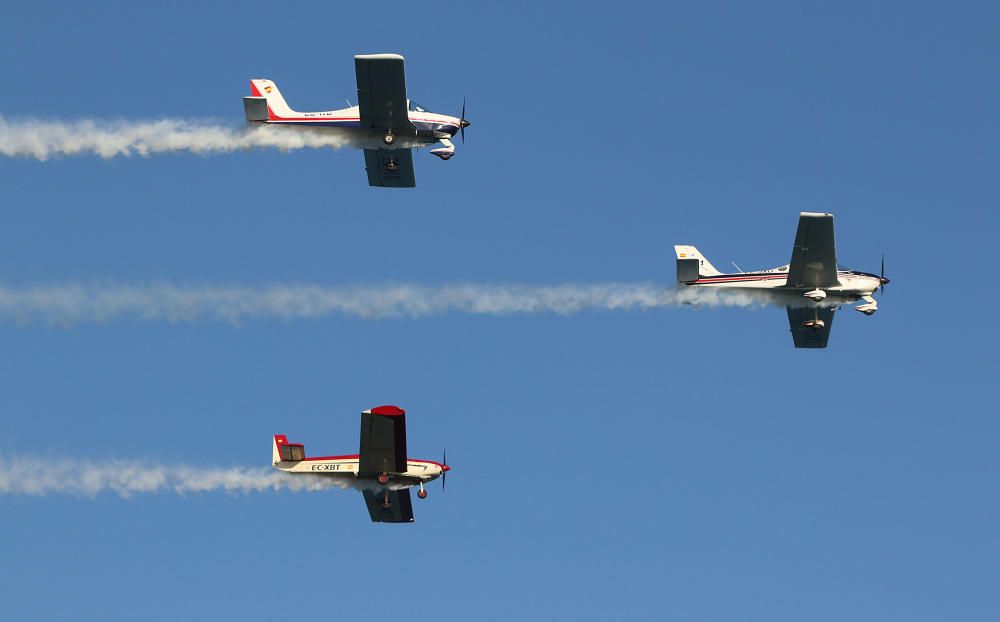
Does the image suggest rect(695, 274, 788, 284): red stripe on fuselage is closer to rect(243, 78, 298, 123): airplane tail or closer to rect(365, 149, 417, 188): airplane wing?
rect(365, 149, 417, 188): airplane wing

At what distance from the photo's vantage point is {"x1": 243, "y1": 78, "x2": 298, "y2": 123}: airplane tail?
1918 inches

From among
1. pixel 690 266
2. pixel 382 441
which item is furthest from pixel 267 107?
pixel 690 266

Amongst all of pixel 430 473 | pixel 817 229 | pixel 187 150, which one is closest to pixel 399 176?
pixel 187 150

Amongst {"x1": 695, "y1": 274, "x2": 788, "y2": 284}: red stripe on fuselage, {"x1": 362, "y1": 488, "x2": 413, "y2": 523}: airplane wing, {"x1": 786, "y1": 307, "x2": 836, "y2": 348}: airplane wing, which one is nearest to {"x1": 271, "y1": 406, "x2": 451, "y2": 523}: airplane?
{"x1": 362, "y1": 488, "x2": 413, "y2": 523}: airplane wing

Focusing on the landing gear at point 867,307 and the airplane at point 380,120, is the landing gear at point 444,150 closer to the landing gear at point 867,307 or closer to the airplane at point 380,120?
the airplane at point 380,120

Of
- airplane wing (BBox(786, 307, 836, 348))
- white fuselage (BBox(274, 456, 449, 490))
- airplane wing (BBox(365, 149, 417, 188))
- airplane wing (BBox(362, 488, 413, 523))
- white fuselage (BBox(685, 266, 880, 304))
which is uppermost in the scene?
airplane wing (BBox(365, 149, 417, 188))

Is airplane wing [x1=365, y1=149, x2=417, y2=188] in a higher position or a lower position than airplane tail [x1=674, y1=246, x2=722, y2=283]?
higher

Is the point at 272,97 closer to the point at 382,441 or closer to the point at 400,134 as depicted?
the point at 400,134

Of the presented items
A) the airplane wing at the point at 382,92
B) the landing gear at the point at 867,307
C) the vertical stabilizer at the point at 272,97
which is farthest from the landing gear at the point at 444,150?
the landing gear at the point at 867,307

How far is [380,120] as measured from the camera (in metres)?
47.0

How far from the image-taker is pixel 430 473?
46.8 metres

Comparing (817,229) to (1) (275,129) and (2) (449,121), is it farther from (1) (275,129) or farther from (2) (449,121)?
(1) (275,129)

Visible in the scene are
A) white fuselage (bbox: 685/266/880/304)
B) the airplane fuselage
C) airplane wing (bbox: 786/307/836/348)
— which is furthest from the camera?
airplane wing (bbox: 786/307/836/348)

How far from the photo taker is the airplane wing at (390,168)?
48.8 meters
